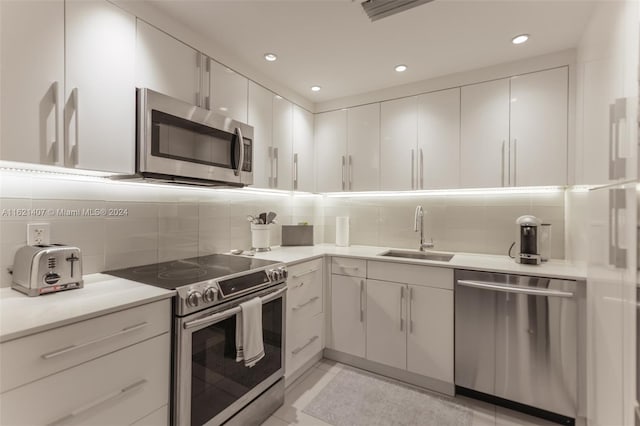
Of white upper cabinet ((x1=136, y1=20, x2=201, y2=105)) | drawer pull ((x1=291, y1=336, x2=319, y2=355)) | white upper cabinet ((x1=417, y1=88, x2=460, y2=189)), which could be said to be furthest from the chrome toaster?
white upper cabinet ((x1=417, y1=88, x2=460, y2=189))

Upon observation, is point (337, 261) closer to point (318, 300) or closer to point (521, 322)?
point (318, 300)

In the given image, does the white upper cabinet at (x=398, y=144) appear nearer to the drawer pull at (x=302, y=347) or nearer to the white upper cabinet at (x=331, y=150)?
the white upper cabinet at (x=331, y=150)

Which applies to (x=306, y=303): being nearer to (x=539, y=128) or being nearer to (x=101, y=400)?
(x=101, y=400)

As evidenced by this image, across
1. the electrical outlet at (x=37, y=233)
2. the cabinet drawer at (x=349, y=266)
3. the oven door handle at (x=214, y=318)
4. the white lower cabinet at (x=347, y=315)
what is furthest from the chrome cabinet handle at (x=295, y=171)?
the electrical outlet at (x=37, y=233)

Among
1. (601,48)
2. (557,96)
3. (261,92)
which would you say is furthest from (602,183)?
(261,92)

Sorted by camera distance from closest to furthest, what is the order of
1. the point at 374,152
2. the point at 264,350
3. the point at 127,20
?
the point at 127,20
the point at 264,350
the point at 374,152

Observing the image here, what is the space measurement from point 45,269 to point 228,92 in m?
1.49

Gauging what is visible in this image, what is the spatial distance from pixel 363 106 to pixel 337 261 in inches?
61.4

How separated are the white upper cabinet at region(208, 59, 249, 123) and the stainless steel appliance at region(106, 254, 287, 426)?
1.09 m

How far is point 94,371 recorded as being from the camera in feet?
3.47

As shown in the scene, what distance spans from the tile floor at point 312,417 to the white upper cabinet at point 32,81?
1.90 metres

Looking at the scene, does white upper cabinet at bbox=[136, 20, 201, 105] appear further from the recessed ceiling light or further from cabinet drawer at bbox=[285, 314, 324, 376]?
the recessed ceiling light

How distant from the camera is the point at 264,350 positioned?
5.88 ft

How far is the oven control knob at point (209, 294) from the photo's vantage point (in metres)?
1.41
